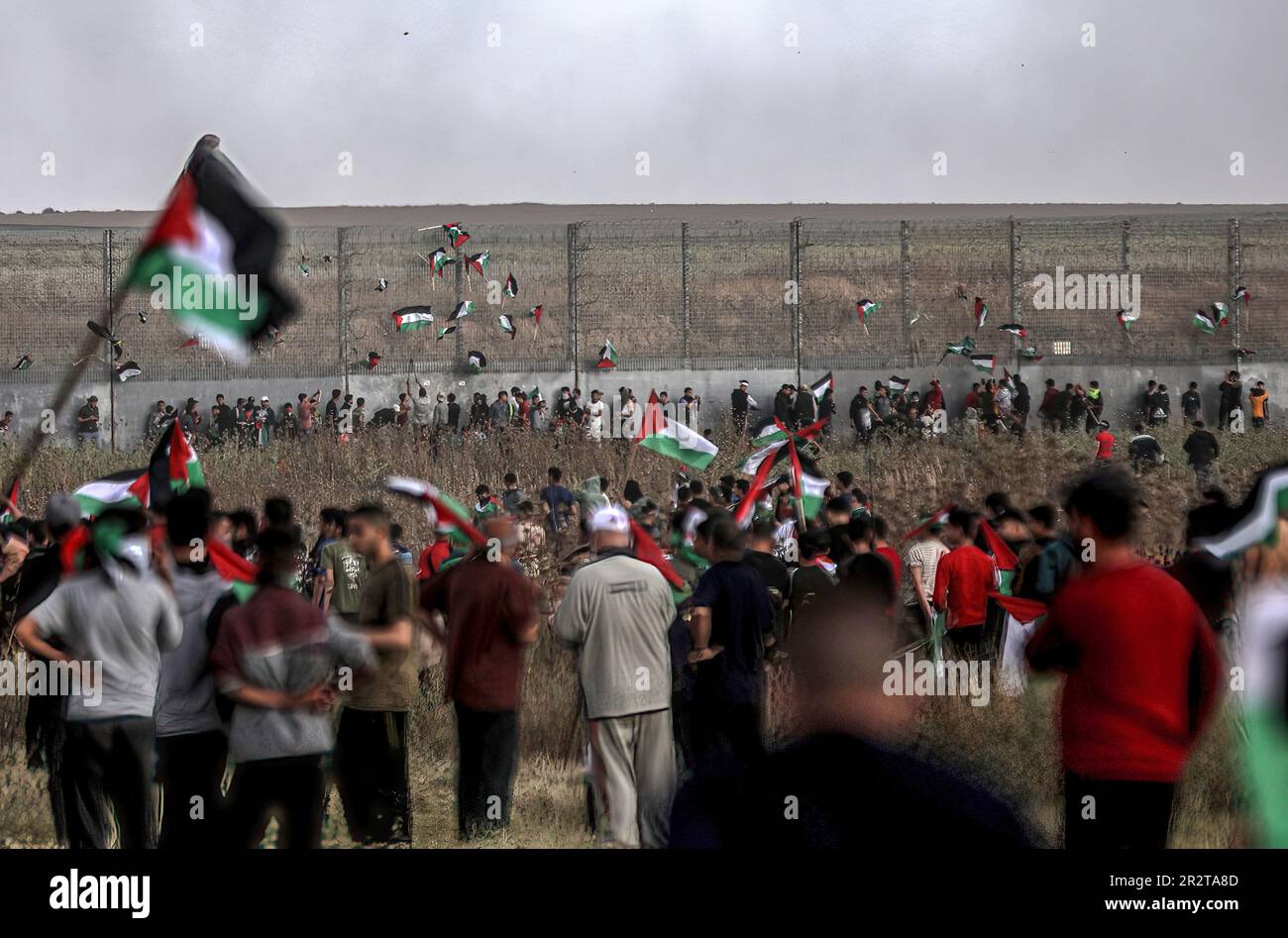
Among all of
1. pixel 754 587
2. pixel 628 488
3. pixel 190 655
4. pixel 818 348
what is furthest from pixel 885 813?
pixel 818 348

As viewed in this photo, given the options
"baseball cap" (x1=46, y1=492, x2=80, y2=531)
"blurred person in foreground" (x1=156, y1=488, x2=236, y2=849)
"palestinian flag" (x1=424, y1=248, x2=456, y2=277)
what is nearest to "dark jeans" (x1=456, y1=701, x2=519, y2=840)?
"blurred person in foreground" (x1=156, y1=488, x2=236, y2=849)

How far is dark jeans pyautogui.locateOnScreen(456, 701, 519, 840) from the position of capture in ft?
26.2

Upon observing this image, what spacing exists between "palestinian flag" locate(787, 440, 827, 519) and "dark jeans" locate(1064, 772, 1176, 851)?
26.0ft

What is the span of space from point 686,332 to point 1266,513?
23.3 metres

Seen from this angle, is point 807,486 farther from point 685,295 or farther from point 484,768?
point 685,295

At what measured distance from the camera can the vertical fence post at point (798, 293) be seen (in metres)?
28.6

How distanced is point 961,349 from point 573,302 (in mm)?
6818

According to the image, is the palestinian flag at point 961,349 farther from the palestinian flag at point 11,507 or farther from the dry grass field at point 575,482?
the palestinian flag at point 11,507

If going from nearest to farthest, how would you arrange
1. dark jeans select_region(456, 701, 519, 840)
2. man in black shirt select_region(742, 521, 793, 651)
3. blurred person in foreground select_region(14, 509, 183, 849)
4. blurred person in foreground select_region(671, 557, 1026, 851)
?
1. blurred person in foreground select_region(671, 557, 1026, 851)
2. blurred person in foreground select_region(14, 509, 183, 849)
3. dark jeans select_region(456, 701, 519, 840)
4. man in black shirt select_region(742, 521, 793, 651)

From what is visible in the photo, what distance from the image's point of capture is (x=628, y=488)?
17.2 meters

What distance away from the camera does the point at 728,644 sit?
7.61 meters

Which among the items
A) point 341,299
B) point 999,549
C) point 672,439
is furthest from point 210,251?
point 341,299

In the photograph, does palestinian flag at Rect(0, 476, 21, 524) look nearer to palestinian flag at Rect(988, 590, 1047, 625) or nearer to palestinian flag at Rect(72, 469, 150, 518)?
palestinian flag at Rect(72, 469, 150, 518)

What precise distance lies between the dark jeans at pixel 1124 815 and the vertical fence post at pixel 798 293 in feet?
75.9
